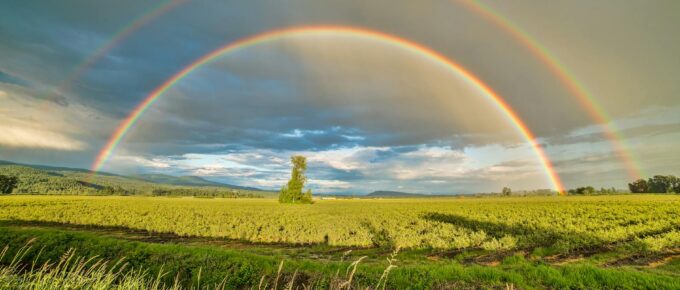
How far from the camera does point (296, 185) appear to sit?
109m

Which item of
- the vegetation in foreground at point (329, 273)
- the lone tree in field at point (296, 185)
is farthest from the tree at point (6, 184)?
the vegetation in foreground at point (329, 273)

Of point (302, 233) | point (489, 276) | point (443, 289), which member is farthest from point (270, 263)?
point (302, 233)

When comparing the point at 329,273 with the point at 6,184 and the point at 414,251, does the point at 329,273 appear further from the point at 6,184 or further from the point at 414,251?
the point at 6,184

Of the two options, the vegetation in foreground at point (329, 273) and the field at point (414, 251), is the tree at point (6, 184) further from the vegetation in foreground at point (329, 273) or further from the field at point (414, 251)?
the vegetation in foreground at point (329, 273)

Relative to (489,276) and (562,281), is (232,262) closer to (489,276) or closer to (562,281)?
(489,276)

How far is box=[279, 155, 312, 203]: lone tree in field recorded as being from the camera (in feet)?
357

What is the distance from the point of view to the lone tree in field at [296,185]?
357ft

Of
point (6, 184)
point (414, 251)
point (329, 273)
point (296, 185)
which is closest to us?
point (329, 273)

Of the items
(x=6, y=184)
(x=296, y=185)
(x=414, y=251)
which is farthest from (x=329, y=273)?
(x=6, y=184)

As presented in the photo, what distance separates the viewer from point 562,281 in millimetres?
12969

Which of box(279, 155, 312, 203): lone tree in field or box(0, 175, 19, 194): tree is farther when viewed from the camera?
box(0, 175, 19, 194): tree

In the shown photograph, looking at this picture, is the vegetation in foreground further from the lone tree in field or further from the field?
the lone tree in field

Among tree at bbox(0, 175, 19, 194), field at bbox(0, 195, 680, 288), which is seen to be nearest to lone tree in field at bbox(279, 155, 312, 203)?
field at bbox(0, 195, 680, 288)

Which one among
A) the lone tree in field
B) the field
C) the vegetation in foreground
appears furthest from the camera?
the lone tree in field
